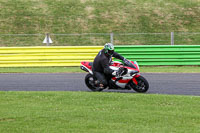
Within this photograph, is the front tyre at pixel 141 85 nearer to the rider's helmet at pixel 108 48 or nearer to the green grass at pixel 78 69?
the rider's helmet at pixel 108 48

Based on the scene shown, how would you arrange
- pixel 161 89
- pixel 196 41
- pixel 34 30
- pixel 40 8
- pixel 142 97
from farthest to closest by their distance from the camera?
pixel 40 8 < pixel 34 30 < pixel 196 41 < pixel 161 89 < pixel 142 97

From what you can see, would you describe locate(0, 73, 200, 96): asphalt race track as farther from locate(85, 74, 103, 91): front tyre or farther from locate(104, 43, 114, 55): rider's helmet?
locate(104, 43, 114, 55): rider's helmet

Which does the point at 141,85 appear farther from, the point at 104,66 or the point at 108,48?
the point at 108,48

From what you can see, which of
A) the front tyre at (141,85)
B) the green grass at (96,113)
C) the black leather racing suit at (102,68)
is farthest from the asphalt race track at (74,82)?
the green grass at (96,113)

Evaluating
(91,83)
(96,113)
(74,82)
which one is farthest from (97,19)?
(96,113)

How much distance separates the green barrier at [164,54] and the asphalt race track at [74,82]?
9.96 feet

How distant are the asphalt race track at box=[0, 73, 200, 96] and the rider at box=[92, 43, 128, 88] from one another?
682 millimetres

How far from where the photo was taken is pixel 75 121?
7.87 m

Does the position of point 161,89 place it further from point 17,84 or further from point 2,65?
point 2,65

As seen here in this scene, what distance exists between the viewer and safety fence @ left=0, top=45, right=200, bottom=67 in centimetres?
1978

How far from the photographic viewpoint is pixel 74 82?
574 inches

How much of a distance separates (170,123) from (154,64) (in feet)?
40.7

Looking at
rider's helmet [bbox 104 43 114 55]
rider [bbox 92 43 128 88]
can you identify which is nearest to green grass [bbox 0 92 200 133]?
rider [bbox 92 43 128 88]

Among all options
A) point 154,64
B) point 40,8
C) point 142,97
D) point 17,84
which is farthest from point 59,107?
point 40,8
